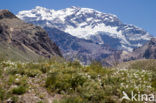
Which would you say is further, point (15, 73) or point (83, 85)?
point (15, 73)

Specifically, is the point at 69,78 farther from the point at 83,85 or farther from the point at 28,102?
the point at 28,102

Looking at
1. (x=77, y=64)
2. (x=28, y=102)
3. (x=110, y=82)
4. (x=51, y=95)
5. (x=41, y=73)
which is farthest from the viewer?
(x=77, y=64)

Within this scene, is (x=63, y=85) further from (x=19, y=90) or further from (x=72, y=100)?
(x=19, y=90)

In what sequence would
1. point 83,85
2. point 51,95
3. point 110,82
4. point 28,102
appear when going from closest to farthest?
1. point 28,102
2. point 51,95
3. point 83,85
4. point 110,82

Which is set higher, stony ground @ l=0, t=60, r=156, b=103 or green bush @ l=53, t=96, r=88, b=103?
stony ground @ l=0, t=60, r=156, b=103

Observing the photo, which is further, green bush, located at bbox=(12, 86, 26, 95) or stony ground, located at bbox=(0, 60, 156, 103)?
green bush, located at bbox=(12, 86, 26, 95)

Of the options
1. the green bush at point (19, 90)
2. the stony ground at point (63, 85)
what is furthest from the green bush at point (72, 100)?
the green bush at point (19, 90)

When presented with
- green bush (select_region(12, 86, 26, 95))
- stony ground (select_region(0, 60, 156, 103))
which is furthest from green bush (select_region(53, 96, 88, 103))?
green bush (select_region(12, 86, 26, 95))

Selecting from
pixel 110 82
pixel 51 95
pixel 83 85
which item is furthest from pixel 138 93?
pixel 51 95

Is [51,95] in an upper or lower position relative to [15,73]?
lower

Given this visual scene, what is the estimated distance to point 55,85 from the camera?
9094 millimetres

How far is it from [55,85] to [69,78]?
0.70m

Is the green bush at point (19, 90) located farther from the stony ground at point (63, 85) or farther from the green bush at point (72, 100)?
the green bush at point (72, 100)

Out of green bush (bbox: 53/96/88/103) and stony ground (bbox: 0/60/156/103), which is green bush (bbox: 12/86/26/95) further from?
green bush (bbox: 53/96/88/103)
